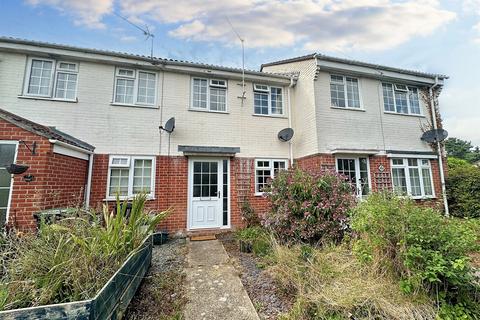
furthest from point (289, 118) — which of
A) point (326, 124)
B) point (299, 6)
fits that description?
point (299, 6)

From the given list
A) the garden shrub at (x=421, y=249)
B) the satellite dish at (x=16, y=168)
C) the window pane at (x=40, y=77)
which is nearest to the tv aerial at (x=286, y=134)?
the garden shrub at (x=421, y=249)

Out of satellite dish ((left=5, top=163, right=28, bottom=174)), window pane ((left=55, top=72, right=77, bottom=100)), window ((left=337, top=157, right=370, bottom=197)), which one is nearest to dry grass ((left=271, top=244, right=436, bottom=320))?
window ((left=337, top=157, right=370, bottom=197))

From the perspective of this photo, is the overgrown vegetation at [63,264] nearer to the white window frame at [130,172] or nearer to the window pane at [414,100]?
the white window frame at [130,172]

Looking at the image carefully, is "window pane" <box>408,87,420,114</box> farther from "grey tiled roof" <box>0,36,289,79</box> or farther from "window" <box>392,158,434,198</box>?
"grey tiled roof" <box>0,36,289,79</box>

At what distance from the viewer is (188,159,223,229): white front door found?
319 inches

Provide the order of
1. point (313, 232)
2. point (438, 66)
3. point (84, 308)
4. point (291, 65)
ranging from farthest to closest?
1. point (438, 66)
2. point (291, 65)
3. point (313, 232)
4. point (84, 308)

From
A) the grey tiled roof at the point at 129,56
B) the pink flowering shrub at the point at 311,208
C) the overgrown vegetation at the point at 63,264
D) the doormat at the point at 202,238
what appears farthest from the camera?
the doormat at the point at 202,238

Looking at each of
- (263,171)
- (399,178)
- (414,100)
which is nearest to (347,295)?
(263,171)

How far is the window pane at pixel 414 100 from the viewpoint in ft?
33.9

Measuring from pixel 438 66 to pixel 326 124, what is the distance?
25.8ft

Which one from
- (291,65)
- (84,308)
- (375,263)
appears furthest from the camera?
(291,65)

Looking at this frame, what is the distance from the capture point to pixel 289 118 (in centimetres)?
962

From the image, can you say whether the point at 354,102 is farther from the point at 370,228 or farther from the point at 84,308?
the point at 84,308

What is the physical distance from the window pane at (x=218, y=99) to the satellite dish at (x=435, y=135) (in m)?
9.71
